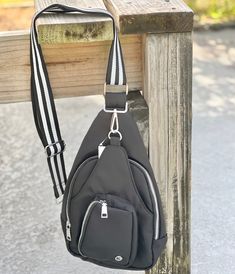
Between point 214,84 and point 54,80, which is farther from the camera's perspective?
point 214,84

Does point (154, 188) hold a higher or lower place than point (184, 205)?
higher

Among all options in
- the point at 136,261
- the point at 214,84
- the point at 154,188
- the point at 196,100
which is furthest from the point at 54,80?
the point at 214,84

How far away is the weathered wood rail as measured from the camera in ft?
4.44

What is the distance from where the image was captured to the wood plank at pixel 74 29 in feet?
4.37

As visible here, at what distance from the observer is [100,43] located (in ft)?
4.78

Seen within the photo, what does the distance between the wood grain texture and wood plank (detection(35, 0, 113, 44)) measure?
0.41 feet

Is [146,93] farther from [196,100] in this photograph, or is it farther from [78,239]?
[196,100]

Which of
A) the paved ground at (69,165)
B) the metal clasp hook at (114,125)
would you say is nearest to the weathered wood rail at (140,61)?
the metal clasp hook at (114,125)

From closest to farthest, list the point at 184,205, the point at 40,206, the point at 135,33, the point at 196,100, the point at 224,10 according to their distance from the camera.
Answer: the point at 135,33 → the point at 184,205 → the point at 40,206 → the point at 196,100 → the point at 224,10

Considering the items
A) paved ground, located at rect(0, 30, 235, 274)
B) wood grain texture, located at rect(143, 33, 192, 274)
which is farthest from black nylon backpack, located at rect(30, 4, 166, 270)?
paved ground, located at rect(0, 30, 235, 274)

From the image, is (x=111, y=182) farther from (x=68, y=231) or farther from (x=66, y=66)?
(x=66, y=66)

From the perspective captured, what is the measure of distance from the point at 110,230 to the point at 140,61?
0.42m

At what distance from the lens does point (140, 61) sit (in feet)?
4.95

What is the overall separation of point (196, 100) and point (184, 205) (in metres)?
2.41
